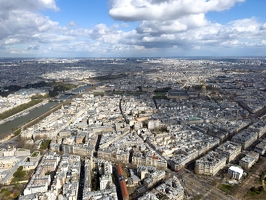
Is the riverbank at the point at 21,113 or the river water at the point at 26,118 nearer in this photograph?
the river water at the point at 26,118

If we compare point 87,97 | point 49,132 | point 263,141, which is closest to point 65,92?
point 87,97

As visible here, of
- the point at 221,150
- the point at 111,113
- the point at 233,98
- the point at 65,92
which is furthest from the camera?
the point at 65,92

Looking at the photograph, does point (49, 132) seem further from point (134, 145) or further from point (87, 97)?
point (87, 97)

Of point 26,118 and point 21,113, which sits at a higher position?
point 21,113

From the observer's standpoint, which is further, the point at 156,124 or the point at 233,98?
the point at 233,98

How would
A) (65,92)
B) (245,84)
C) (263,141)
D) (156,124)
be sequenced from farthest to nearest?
1. (245,84)
2. (65,92)
3. (156,124)
4. (263,141)

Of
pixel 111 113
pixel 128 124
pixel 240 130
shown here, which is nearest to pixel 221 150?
pixel 240 130

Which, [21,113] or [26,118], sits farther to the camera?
[21,113]

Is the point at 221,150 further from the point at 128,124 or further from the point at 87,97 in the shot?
the point at 87,97

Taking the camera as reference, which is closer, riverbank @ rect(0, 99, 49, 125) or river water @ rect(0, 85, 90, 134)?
river water @ rect(0, 85, 90, 134)
